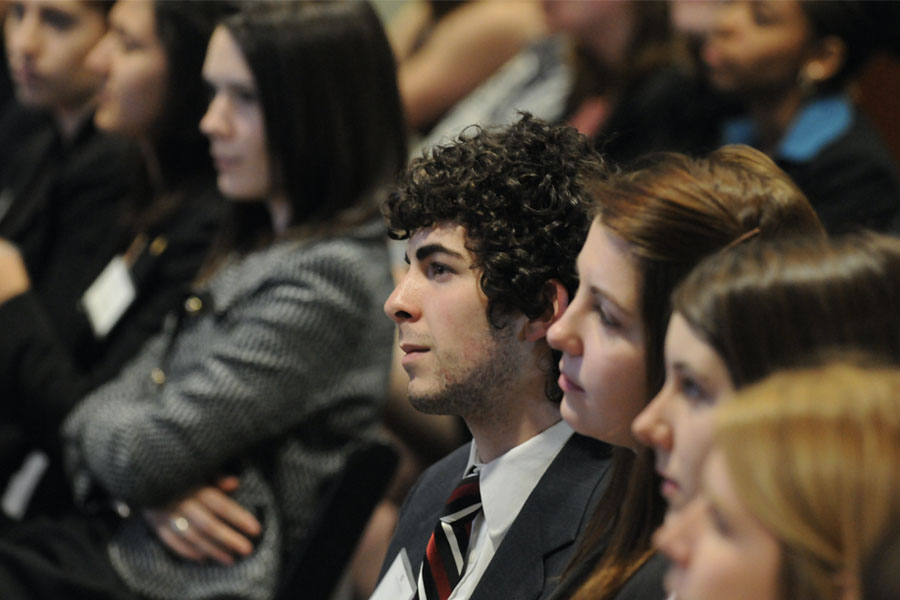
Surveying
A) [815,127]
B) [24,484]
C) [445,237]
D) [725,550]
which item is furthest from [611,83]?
[725,550]

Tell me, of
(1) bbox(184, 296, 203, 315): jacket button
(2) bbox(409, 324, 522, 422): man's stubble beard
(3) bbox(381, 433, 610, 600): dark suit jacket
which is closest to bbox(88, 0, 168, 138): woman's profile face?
(1) bbox(184, 296, 203, 315): jacket button

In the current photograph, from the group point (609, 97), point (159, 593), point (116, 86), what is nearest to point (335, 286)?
point (159, 593)

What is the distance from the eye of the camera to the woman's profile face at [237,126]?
8.00 feet

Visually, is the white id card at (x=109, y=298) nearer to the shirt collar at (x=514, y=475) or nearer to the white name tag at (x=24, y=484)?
the white name tag at (x=24, y=484)

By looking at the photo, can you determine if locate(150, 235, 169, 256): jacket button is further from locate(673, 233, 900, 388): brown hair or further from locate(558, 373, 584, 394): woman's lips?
locate(673, 233, 900, 388): brown hair

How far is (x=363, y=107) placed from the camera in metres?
2.41

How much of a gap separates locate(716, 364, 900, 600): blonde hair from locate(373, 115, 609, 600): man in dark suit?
0.55 meters

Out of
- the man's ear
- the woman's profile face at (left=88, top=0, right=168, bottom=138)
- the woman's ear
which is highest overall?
the man's ear

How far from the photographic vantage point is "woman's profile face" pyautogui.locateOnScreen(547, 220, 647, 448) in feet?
4.06

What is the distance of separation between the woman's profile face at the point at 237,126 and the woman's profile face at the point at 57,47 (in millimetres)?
1038

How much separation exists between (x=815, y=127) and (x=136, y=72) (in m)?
1.59

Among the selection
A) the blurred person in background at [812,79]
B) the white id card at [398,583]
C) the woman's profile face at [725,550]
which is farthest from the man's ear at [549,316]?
the blurred person in background at [812,79]

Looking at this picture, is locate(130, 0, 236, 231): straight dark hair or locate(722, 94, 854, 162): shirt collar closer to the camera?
locate(722, 94, 854, 162): shirt collar

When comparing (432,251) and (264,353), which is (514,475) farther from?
(264,353)
